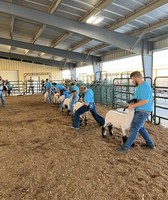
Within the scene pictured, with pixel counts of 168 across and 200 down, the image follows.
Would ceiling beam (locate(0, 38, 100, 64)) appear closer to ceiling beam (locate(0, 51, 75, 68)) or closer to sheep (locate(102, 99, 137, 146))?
ceiling beam (locate(0, 51, 75, 68))

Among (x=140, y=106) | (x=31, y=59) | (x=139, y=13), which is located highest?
(x=31, y=59)

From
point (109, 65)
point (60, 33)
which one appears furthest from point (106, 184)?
point (109, 65)

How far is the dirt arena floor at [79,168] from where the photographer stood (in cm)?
231

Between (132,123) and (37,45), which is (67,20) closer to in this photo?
(132,123)

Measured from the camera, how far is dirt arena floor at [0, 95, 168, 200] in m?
2.31

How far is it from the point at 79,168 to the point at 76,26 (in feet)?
21.6

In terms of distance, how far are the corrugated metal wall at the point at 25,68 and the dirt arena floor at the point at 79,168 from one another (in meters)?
20.6

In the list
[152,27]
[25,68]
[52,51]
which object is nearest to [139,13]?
[152,27]

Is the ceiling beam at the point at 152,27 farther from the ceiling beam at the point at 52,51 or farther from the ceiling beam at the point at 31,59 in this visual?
the ceiling beam at the point at 31,59

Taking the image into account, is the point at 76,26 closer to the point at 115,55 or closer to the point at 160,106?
the point at 160,106

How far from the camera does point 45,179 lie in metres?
2.62

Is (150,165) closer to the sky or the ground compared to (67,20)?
closer to the ground

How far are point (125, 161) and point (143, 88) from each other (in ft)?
4.44

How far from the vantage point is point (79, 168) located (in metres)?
2.92
